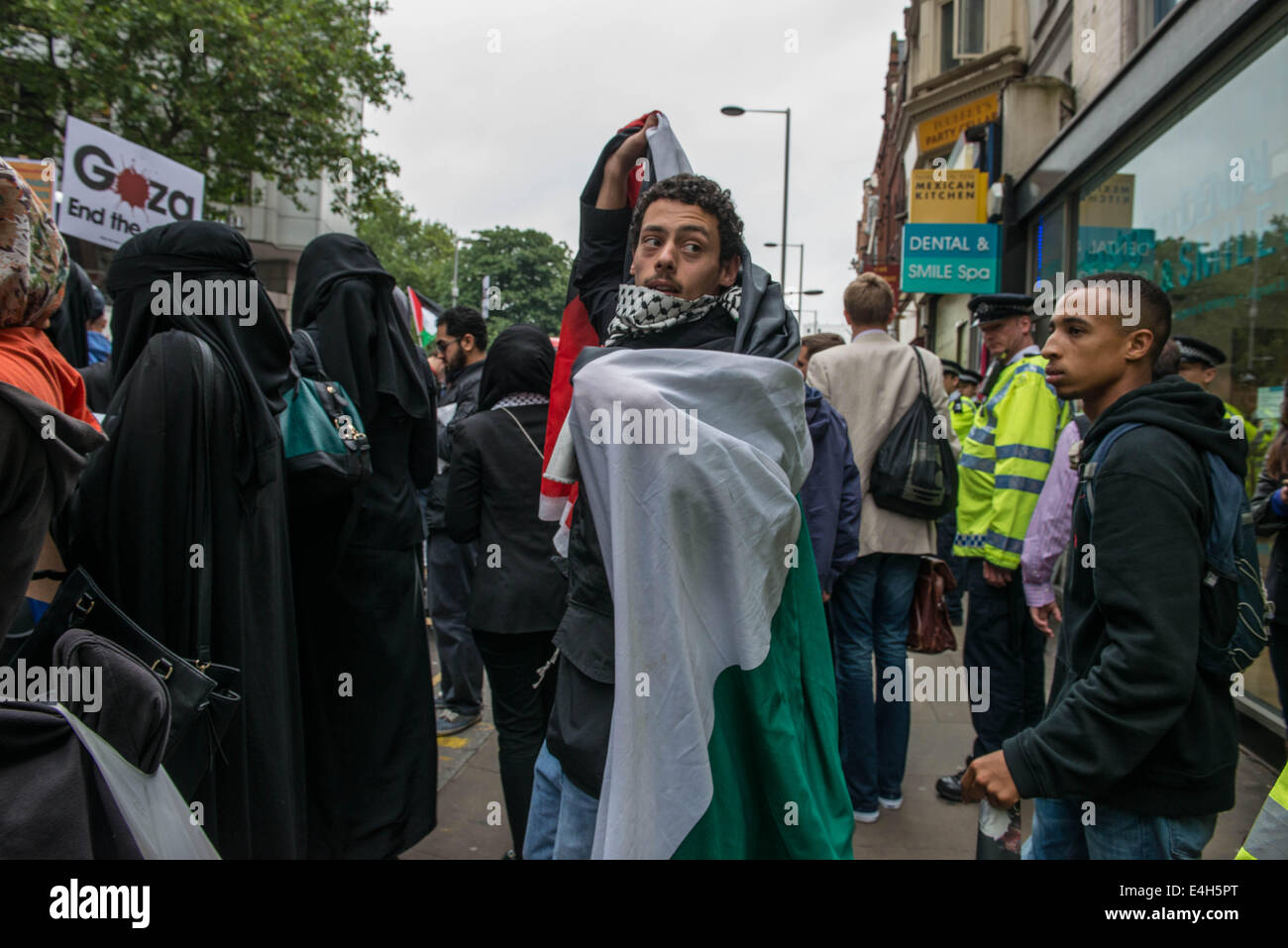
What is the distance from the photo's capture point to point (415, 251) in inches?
2352

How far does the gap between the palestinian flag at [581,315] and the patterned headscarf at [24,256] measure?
3.84 ft

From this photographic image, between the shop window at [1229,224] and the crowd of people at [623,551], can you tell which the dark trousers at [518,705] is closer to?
the crowd of people at [623,551]

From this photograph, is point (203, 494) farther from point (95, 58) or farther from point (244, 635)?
point (95, 58)

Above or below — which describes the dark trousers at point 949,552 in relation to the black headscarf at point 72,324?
below

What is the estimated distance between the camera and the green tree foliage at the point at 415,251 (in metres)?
46.2

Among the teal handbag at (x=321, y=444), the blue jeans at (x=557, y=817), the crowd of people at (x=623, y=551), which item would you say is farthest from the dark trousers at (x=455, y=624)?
the blue jeans at (x=557, y=817)

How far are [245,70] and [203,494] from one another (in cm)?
1689

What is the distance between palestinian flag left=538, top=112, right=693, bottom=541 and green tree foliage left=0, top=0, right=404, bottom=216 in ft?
43.0

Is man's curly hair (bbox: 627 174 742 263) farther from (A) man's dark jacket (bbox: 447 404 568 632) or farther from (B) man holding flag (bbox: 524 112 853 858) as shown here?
(A) man's dark jacket (bbox: 447 404 568 632)

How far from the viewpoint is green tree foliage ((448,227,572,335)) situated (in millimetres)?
50062

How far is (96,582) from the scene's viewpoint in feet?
7.20

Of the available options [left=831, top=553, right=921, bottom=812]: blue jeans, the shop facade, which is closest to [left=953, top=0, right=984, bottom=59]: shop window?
the shop facade

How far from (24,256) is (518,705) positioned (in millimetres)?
2084

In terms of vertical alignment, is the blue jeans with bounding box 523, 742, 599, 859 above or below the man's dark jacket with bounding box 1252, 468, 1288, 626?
below
